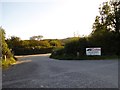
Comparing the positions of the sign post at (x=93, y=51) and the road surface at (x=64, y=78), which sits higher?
the sign post at (x=93, y=51)

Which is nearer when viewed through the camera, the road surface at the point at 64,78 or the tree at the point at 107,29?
the road surface at the point at 64,78

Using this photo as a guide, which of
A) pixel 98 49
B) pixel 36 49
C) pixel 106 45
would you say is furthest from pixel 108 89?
Result: pixel 36 49

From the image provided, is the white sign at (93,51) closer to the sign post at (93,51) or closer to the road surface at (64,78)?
the sign post at (93,51)

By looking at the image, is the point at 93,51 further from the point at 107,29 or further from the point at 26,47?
the point at 26,47

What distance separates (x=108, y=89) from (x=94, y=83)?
1.53 meters

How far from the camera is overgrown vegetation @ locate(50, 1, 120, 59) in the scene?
35656 mm

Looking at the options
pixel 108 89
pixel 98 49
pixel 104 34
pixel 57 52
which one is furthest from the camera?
pixel 57 52

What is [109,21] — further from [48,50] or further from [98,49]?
[48,50]

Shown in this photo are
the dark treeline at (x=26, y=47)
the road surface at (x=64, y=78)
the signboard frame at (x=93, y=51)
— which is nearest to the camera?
the road surface at (x=64, y=78)

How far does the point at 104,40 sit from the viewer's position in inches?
1436

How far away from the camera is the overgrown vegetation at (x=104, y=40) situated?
3566 cm

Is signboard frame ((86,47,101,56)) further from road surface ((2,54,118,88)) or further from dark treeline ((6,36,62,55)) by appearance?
dark treeline ((6,36,62,55))

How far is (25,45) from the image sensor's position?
6253cm

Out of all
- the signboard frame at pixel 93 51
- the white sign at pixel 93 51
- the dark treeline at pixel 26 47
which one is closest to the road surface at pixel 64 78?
the signboard frame at pixel 93 51
